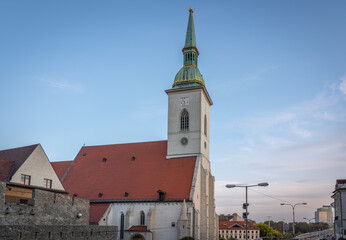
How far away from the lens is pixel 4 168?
1160 inches

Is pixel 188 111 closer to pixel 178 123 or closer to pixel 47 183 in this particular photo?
pixel 178 123

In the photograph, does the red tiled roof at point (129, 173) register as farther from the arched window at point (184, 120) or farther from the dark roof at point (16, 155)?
the dark roof at point (16, 155)

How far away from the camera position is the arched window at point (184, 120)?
47906 mm

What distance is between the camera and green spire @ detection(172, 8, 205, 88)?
1946 inches

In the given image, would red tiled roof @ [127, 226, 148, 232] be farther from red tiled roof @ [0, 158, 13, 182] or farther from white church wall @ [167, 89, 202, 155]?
red tiled roof @ [0, 158, 13, 182]

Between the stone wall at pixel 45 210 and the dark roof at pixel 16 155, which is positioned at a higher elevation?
the dark roof at pixel 16 155

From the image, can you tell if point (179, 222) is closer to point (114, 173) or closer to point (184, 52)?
point (114, 173)

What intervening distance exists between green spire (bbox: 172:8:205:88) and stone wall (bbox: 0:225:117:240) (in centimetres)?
2378

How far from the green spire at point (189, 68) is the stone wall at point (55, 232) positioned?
78.0ft

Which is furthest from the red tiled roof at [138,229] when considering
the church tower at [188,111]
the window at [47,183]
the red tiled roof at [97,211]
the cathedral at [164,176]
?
the window at [47,183]

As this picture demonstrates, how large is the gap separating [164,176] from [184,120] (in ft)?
26.8

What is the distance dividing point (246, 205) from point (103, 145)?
93.4 ft

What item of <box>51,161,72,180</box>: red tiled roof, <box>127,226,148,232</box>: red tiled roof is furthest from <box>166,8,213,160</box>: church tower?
<box>51,161,72,180</box>: red tiled roof

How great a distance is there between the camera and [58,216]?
28.4 metres
